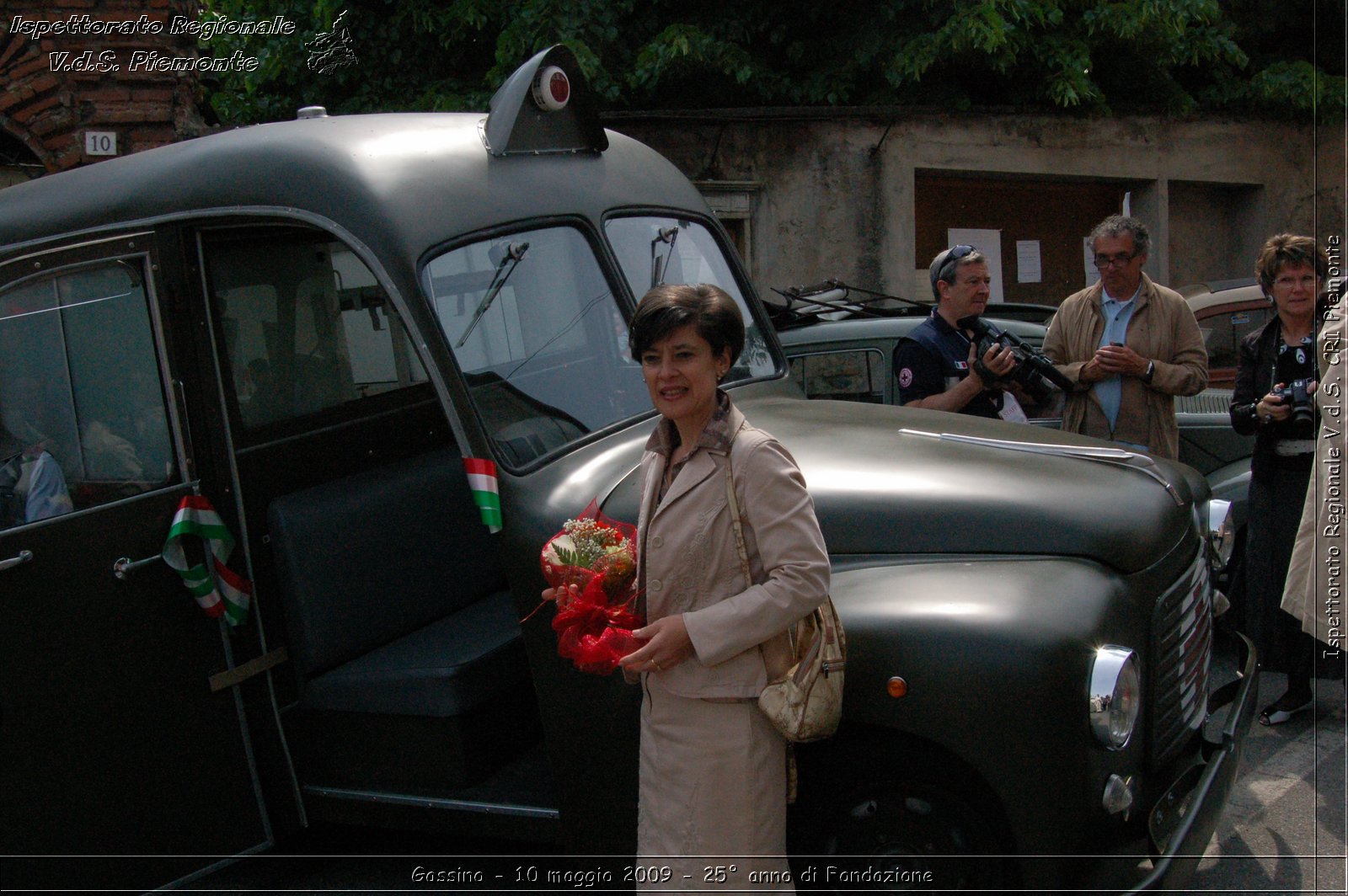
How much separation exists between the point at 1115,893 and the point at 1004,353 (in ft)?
6.95

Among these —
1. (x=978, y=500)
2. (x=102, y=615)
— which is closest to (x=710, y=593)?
(x=978, y=500)

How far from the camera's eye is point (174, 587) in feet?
11.6

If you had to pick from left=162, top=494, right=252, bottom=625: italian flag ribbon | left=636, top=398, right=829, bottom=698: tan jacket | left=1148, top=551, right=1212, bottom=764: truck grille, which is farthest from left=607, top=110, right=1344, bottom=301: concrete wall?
left=636, top=398, right=829, bottom=698: tan jacket

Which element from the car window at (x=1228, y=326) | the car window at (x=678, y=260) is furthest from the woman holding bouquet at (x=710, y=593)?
the car window at (x=1228, y=326)

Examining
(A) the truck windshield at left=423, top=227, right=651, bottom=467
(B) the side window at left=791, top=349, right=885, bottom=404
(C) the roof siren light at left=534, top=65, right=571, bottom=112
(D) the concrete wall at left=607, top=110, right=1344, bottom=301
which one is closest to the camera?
(A) the truck windshield at left=423, top=227, right=651, bottom=467

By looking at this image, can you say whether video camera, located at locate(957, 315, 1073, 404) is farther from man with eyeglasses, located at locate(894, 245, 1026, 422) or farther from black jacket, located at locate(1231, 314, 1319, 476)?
black jacket, located at locate(1231, 314, 1319, 476)

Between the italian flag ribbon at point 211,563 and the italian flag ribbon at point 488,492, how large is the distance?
41.0 inches

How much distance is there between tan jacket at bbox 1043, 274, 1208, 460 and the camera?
4552mm

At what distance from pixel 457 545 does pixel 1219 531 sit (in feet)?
8.21

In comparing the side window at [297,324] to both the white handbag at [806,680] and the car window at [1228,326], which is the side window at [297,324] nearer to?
the white handbag at [806,680]

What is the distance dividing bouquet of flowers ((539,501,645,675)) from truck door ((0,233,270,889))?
1.59 m

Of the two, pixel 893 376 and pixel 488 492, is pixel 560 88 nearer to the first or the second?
pixel 488 492

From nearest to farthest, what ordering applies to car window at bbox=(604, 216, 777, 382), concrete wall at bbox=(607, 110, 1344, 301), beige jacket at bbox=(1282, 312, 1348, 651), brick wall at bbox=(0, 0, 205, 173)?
car window at bbox=(604, 216, 777, 382)
beige jacket at bbox=(1282, 312, 1348, 651)
brick wall at bbox=(0, 0, 205, 173)
concrete wall at bbox=(607, 110, 1344, 301)

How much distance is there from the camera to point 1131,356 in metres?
4.50
